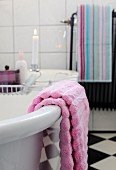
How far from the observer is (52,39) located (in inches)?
88.0

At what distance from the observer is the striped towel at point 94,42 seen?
1974 mm

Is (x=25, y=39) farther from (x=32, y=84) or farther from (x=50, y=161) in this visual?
(x=50, y=161)

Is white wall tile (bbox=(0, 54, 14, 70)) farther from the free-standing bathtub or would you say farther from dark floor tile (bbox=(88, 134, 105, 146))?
the free-standing bathtub

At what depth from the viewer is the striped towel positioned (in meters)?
1.97

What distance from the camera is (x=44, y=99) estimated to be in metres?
0.59

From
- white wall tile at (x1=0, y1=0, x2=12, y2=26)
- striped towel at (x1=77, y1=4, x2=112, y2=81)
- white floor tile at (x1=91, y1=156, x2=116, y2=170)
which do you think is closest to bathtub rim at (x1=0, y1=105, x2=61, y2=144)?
white floor tile at (x1=91, y1=156, x2=116, y2=170)

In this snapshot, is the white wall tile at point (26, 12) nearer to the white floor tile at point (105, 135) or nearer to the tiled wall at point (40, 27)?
the tiled wall at point (40, 27)

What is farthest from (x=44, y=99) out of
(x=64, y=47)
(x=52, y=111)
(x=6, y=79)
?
(x=64, y=47)

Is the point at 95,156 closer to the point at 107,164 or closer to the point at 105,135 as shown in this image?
the point at 107,164

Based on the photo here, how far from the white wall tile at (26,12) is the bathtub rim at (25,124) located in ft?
5.96

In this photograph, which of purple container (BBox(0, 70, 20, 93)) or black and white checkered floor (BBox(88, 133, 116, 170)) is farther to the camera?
black and white checkered floor (BBox(88, 133, 116, 170))


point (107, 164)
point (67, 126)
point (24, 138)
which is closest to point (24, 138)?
point (24, 138)

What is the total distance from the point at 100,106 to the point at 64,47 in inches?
24.0

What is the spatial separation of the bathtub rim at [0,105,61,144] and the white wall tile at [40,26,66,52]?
5.74 ft
